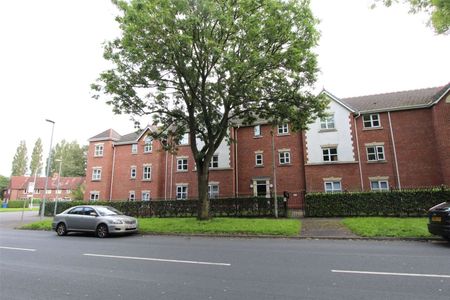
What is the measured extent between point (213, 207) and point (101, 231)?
9142mm

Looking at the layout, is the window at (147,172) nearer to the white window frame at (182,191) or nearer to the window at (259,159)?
the white window frame at (182,191)

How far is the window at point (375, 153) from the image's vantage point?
80.1 feet

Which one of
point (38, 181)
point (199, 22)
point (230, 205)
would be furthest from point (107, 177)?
point (38, 181)

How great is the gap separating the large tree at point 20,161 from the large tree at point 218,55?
85.2 meters

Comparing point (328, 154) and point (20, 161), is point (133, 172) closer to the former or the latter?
point (328, 154)

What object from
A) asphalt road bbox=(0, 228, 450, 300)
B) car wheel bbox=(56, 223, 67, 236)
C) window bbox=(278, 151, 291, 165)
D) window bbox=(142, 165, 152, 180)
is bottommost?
asphalt road bbox=(0, 228, 450, 300)

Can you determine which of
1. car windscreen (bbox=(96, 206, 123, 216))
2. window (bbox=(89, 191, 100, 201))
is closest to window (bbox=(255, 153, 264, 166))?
car windscreen (bbox=(96, 206, 123, 216))

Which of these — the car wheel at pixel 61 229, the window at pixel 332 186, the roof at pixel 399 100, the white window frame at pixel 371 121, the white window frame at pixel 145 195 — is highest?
the roof at pixel 399 100

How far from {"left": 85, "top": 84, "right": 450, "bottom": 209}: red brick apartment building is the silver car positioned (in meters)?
6.68

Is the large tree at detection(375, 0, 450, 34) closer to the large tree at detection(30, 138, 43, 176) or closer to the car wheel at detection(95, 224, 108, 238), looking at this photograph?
the car wheel at detection(95, 224, 108, 238)

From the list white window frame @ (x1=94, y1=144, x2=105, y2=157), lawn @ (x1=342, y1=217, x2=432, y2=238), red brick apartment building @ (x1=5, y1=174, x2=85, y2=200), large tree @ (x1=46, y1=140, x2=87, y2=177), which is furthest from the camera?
red brick apartment building @ (x1=5, y1=174, x2=85, y2=200)

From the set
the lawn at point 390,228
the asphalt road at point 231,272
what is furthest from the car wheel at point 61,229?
the lawn at point 390,228

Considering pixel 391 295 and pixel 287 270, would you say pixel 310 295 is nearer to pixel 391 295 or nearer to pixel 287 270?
pixel 391 295

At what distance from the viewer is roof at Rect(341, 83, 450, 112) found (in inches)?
929
